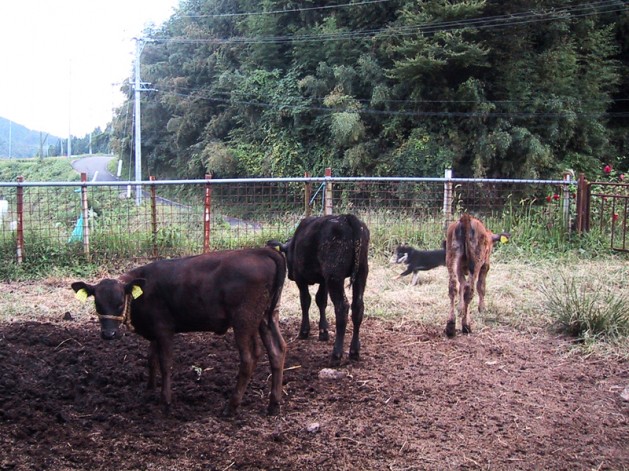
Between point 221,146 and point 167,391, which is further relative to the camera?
point 221,146

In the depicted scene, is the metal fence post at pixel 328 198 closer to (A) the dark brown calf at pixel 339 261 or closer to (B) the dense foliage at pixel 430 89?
(A) the dark brown calf at pixel 339 261

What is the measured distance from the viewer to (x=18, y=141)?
9188 cm

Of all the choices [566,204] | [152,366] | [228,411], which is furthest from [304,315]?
[566,204]

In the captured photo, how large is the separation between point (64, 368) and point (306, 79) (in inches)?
1073

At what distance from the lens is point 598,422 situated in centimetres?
492

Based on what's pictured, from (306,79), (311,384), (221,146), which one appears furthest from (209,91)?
(311,384)

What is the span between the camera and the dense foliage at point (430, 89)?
24859 mm

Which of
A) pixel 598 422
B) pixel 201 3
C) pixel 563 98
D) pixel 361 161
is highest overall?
pixel 201 3

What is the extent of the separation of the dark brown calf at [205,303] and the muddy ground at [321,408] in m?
0.41

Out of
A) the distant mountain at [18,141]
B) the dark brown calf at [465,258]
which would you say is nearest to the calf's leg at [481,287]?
the dark brown calf at [465,258]

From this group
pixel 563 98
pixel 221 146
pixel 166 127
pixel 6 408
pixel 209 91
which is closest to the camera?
pixel 6 408

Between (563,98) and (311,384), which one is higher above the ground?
(563,98)

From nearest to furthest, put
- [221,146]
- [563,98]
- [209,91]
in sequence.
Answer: [563,98]
[221,146]
[209,91]

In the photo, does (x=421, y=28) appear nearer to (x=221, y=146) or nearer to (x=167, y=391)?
(x=221, y=146)
